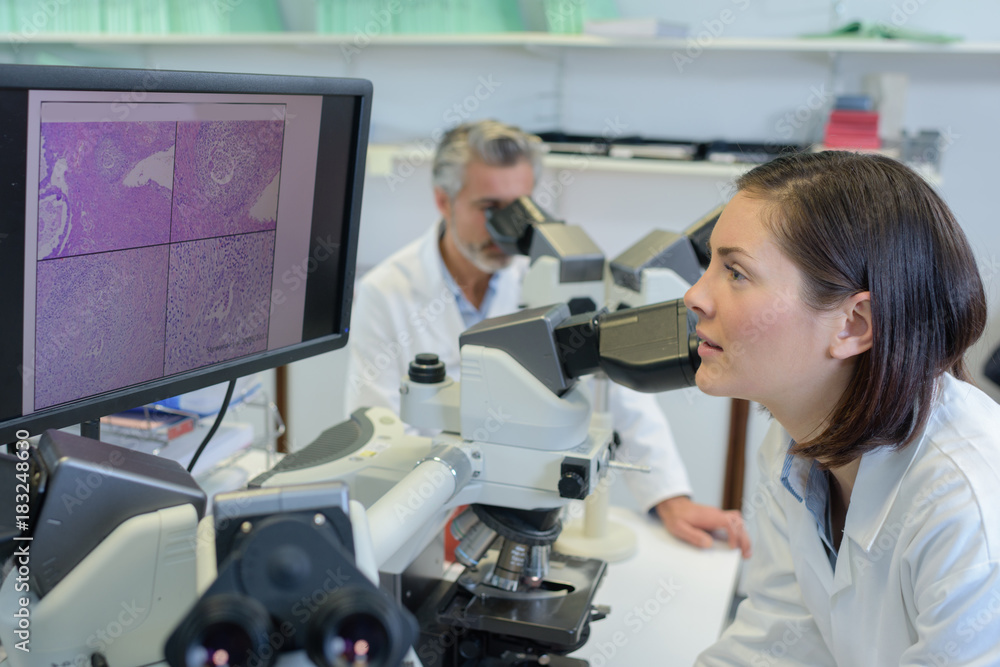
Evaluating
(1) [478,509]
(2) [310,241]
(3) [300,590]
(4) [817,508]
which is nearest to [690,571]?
(4) [817,508]

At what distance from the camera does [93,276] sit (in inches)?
28.6

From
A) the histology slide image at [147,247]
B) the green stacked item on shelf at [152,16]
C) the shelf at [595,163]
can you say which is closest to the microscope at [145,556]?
the histology slide image at [147,247]

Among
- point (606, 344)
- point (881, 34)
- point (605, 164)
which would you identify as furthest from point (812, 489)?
point (881, 34)

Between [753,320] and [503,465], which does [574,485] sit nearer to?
[503,465]

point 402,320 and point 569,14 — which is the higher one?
point 569,14

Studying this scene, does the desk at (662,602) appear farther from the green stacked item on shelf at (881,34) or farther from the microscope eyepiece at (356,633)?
the green stacked item on shelf at (881,34)

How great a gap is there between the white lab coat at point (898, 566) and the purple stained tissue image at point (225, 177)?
74 centimetres

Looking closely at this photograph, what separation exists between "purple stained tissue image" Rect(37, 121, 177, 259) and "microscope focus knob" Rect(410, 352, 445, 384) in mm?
333

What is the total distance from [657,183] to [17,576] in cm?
245

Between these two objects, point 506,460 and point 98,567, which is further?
point 506,460

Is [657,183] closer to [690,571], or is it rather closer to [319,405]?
[319,405]

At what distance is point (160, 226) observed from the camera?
0.76 m

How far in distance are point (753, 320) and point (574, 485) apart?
0.26 m

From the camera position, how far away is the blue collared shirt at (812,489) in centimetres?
106
